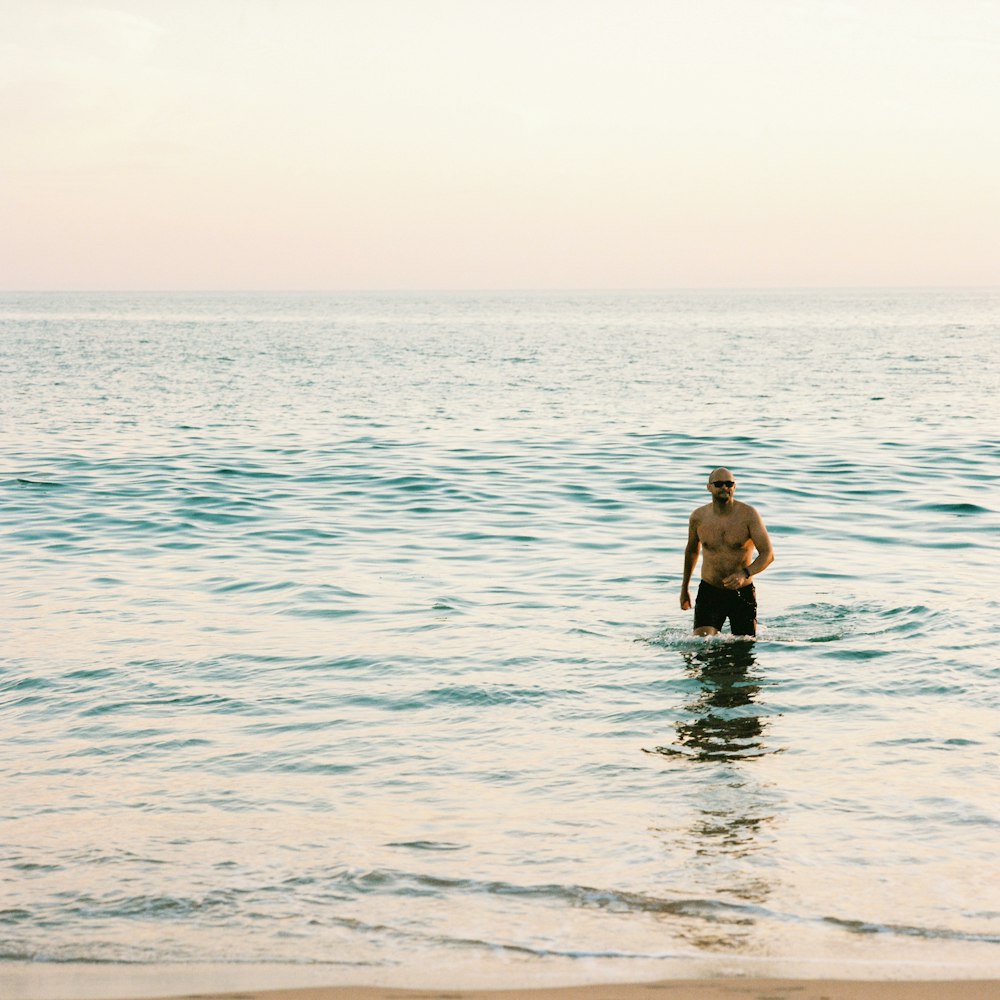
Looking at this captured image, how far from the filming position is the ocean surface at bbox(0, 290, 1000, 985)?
21.7ft

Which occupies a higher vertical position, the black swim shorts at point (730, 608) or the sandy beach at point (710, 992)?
the black swim shorts at point (730, 608)

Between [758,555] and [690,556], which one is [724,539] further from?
[690,556]

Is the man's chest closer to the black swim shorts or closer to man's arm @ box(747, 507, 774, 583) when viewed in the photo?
man's arm @ box(747, 507, 774, 583)

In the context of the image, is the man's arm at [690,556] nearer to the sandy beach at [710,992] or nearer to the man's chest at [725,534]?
the man's chest at [725,534]

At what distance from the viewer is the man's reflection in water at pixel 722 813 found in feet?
21.7

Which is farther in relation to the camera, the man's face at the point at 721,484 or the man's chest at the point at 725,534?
the man's chest at the point at 725,534

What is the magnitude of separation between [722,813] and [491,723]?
2.72 metres

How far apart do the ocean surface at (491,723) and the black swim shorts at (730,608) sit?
0.23m

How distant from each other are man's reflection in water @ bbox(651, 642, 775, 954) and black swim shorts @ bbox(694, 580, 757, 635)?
2.46ft

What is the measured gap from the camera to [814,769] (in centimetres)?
916

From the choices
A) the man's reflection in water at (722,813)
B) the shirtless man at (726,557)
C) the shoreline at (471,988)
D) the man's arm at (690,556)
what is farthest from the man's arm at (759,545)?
the shoreline at (471,988)

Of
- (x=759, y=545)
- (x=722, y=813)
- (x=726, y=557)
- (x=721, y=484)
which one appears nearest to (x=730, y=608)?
(x=726, y=557)

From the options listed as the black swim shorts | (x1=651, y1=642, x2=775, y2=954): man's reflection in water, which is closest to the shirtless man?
the black swim shorts

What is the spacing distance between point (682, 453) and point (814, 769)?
68.5 feet
